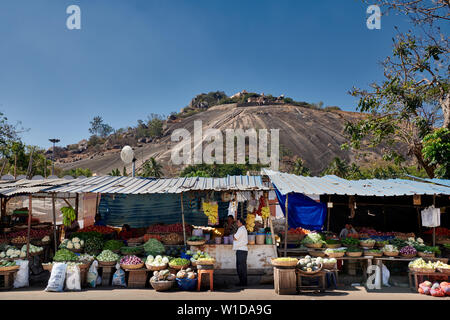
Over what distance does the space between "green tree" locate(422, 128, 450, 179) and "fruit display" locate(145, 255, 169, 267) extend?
11784 mm

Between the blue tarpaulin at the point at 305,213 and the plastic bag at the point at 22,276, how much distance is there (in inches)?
281

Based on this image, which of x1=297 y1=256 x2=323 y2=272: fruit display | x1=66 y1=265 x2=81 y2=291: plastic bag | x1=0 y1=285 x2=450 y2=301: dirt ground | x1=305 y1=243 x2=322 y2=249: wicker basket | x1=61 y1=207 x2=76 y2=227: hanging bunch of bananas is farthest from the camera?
x1=61 y1=207 x2=76 y2=227: hanging bunch of bananas

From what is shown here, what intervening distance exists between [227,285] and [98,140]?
109 m

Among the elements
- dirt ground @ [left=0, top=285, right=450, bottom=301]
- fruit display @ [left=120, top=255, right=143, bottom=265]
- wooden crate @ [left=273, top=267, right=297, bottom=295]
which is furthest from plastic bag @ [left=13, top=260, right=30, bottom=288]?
wooden crate @ [left=273, top=267, right=297, bottom=295]

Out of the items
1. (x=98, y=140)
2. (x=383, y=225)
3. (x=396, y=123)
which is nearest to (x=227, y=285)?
(x=383, y=225)

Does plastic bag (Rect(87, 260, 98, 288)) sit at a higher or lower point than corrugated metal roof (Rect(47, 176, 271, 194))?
lower

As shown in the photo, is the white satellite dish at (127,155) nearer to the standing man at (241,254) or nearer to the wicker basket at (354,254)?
the standing man at (241,254)

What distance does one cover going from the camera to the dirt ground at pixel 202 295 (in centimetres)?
712

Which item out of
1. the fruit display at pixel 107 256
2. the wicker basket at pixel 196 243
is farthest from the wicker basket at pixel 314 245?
the fruit display at pixel 107 256

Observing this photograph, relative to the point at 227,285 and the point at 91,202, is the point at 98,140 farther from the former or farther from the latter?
the point at 227,285

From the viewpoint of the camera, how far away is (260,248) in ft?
30.8

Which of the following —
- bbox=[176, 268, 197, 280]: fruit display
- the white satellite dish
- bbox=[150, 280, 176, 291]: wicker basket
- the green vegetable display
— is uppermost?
the white satellite dish

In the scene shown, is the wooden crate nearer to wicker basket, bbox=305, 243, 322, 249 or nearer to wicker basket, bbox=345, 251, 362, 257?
wicker basket, bbox=305, 243, 322, 249

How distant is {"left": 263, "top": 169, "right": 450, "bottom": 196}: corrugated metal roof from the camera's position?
9.00m
